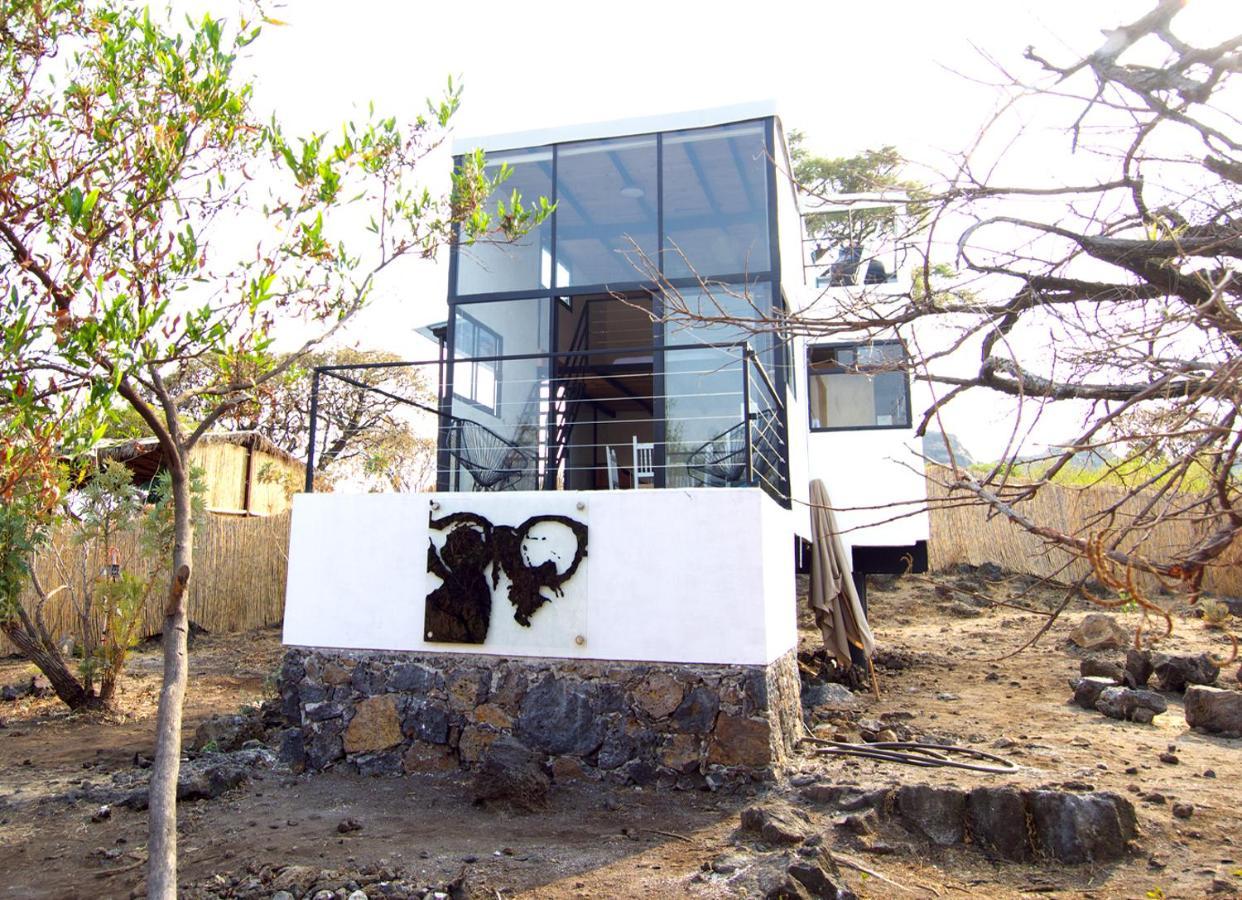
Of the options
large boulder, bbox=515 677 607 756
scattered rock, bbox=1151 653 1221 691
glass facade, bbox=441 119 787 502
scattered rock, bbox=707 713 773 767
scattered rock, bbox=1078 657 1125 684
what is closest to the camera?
scattered rock, bbox=707 713 773 767

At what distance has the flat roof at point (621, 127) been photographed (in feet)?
26.3

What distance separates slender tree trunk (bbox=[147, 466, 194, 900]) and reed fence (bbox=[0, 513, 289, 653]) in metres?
9.74

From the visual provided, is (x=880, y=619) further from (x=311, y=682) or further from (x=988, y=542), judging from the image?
(x=311, y=682)

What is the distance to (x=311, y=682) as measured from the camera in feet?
21.3

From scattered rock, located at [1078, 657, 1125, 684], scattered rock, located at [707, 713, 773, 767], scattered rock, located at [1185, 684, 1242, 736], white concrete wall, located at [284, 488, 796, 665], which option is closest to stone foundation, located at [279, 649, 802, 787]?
scattered rock, located at [707, 713, 773, 767]

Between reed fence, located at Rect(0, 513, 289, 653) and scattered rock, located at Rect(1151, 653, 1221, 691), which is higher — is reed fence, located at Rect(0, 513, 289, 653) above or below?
above

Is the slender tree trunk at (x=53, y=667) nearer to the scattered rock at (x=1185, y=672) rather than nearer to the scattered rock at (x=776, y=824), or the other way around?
the scattered rock at (x=776, y=824)

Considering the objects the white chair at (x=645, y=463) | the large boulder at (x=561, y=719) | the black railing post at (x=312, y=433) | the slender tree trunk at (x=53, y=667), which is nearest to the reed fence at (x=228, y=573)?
the slender tree trunk at (x=53, y=667)

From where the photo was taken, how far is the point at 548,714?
5.99 meters

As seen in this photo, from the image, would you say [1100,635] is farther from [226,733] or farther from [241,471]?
[241,471]

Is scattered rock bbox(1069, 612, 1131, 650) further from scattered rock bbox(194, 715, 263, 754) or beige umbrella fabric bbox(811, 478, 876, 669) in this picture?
scattered rock bbox(194, 715, 263, 754)

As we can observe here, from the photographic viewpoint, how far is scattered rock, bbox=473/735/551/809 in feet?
18.1

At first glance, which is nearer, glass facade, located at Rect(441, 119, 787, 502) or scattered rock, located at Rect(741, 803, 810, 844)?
scattered rock, located at Rect(741, 803, 810, 844)

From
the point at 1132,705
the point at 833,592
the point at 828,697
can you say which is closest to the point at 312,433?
the point at 833,592
